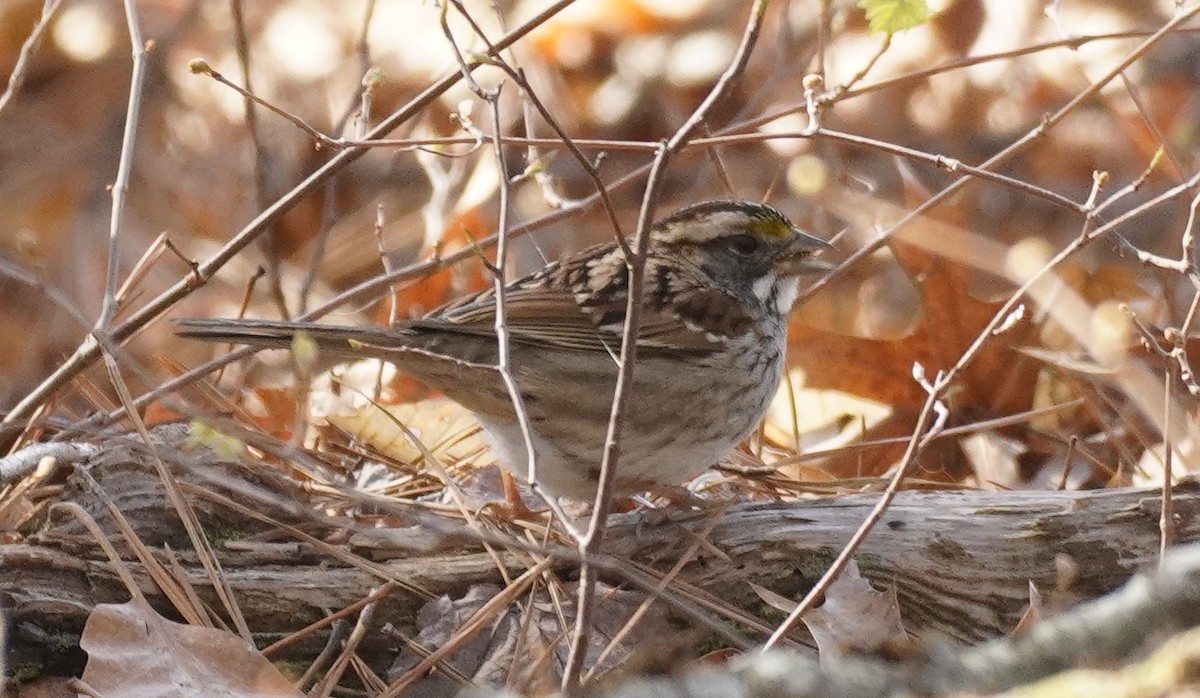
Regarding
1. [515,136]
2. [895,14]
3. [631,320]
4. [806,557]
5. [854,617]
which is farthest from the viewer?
[515,136]

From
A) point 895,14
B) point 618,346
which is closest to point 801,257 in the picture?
point 618,346

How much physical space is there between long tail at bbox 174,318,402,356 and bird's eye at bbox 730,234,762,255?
1160 mm

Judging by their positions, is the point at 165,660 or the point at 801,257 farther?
the point at 801,257

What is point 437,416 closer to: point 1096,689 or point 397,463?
point 397,463

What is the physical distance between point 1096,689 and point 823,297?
4734mm

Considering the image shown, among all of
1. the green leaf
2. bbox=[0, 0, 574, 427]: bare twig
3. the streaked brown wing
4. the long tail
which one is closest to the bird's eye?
the streaked brown wing

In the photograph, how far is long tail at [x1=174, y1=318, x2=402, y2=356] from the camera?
3.16 metres

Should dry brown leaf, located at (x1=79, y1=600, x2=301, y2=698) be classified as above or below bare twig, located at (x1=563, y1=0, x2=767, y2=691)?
below

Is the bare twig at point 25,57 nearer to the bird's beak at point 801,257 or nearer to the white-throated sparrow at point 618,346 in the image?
the white-throated sparrow at point 618,346

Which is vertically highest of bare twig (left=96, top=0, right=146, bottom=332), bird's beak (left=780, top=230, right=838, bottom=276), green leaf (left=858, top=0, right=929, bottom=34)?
green leaf (left=858, top=0, right=929, bottom=34)

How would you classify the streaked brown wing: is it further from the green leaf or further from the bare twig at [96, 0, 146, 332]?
the green leaf

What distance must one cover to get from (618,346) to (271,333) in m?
0.93

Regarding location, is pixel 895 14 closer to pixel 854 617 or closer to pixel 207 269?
pixel 854 617

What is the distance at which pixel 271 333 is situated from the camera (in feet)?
10.6
